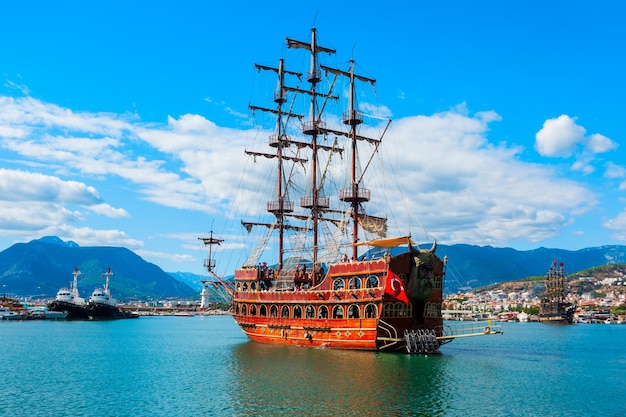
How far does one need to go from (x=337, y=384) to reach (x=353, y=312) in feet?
52.3

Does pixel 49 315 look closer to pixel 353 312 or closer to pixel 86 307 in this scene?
pixel 86 307

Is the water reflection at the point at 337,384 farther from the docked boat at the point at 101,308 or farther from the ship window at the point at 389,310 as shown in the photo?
the docked boat at the point at 101,308

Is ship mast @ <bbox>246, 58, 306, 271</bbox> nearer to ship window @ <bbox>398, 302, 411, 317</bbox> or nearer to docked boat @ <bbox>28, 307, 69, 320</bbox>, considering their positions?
ship window @ <bbox>398, 302, 411, 317</bbox>

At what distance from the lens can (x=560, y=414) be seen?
29562 mm

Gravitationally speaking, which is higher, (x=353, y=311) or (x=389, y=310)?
(x=389, y=310)

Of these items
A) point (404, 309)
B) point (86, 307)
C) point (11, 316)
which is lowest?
point (11, 316)

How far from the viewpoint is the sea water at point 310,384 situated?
3006cm

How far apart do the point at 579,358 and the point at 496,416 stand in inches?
1276

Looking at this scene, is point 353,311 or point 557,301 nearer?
point 353,311

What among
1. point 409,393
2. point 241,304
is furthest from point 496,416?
point 241,304

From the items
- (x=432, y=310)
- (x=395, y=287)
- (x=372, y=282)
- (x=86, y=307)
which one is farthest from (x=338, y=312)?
(x=86, y=307)

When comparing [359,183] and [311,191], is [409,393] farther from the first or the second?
[311,191]

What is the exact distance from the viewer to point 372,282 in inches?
1956

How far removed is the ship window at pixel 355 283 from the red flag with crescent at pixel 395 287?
3.89 metres
